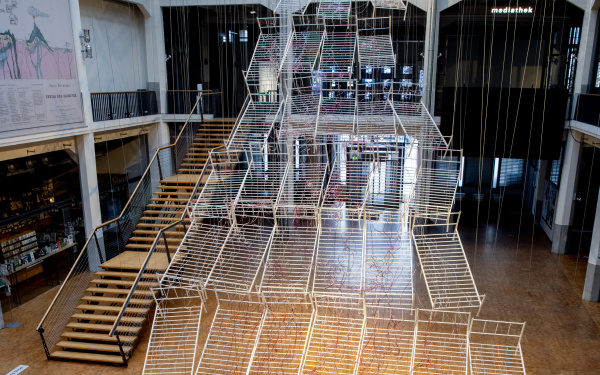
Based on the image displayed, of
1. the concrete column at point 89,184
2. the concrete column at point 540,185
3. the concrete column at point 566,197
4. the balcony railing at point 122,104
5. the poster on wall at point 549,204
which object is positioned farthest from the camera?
the concrete column at point 540,185

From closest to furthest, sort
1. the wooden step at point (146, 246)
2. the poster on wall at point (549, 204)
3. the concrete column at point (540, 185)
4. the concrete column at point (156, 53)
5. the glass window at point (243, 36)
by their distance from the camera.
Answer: the wooden step at point (146, 246), the poster on wall at point (549, 204), the concrete column at point (156, 53), the concrete column at point (540, 185), the glass window at point (243, 36)

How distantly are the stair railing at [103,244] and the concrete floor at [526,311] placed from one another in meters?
0.40

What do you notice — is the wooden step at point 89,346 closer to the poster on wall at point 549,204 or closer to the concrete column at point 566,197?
the concrete column at point 566,197

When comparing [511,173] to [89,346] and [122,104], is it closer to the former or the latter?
[122,104]

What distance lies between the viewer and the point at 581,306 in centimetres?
711

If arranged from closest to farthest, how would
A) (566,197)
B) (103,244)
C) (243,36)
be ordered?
(103,244), (566,197), (243,36)

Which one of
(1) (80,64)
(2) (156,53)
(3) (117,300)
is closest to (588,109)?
(3) (117,300)

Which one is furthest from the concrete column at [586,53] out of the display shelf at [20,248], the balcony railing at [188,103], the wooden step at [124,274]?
the display shelf at [20,248]

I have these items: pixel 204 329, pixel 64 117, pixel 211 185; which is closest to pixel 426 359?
pixel 204 329

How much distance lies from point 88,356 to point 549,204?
29.6 ft

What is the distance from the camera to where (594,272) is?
7.20 m

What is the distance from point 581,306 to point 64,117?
8.48 meters

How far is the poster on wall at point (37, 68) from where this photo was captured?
6.56m

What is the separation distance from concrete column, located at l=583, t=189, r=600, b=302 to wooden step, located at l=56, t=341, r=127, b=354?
6.75 m
